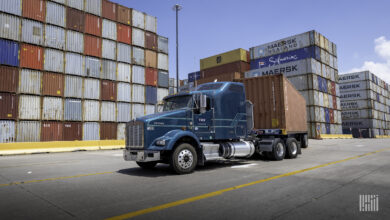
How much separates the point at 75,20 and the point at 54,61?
4973mm

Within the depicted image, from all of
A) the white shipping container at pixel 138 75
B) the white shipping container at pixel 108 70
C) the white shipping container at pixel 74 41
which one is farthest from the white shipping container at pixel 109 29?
the white shipping container at pixel 138 75

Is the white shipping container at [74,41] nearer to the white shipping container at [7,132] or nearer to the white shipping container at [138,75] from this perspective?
the white shipping container at [138,75]

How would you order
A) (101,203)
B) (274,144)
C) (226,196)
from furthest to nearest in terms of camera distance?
(274,144) < (226,196) < (101,203)

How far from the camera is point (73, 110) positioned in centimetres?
2348

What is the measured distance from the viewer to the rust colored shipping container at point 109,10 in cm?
2712

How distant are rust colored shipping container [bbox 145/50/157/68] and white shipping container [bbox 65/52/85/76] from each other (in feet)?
25.9

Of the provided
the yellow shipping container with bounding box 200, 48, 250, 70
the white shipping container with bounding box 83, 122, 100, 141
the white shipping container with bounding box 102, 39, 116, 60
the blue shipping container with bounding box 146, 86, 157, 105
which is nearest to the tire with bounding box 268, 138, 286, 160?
the white shipping container with bounding box 83, 122, 100, 141

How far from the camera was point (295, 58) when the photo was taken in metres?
41.1

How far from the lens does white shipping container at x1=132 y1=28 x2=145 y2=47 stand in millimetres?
29298

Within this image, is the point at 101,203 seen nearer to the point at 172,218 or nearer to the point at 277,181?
the point at 172,218

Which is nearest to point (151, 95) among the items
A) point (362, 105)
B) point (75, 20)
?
point (75, 20)

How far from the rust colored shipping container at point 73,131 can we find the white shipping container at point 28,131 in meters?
2.19

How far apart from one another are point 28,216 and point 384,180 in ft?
26.0

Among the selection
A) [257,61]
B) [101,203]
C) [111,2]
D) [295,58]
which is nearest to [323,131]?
[295,58]
